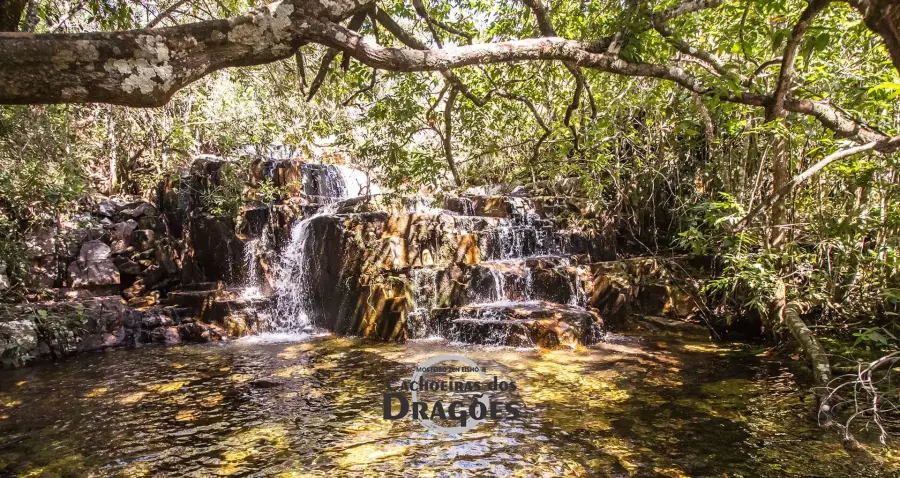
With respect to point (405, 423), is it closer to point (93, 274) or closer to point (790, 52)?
point (790, 52)

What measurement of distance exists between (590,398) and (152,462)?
4.21 m

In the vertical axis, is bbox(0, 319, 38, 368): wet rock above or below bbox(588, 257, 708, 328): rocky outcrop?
below

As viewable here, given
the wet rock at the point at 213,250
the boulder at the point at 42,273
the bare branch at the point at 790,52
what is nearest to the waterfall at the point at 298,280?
the wet rock at the point at 213,250

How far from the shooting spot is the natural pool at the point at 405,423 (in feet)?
12.1

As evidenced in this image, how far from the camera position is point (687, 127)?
6.16 meters

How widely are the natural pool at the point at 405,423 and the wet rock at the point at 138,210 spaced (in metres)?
7.12

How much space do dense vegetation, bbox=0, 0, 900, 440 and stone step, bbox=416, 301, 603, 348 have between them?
2.26m

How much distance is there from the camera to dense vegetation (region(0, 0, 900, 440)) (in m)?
3.76

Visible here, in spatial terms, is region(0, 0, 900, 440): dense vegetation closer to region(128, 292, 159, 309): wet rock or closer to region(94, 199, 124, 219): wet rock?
region(94, 199, 124, 219): wet rock

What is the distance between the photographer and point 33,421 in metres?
5.07

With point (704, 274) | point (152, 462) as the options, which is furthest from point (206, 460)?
point (704, 274)

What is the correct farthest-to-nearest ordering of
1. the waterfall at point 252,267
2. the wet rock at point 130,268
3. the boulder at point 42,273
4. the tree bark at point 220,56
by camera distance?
the waterfall at point 252,267
the wet rock at point 130,268
the boulder at point 42,273
the tree bark at point 220,56

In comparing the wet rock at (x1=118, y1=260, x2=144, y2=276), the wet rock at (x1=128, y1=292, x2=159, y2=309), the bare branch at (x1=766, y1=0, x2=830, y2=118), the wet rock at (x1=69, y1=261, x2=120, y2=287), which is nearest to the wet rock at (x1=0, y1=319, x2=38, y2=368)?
the wet rock at (x1=128, y1=292, x2=159, y2=309)

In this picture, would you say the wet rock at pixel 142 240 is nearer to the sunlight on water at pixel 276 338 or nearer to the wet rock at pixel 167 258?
the wet rock at pixel 167 258
